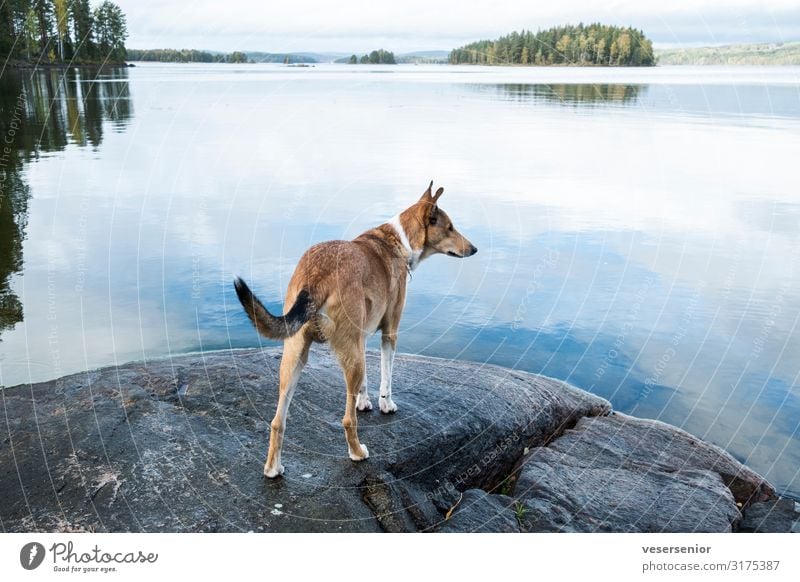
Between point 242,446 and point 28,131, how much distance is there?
975 inches

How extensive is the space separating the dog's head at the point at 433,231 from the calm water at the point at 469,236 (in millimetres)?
3068

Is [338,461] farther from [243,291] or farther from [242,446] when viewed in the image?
[243,291]

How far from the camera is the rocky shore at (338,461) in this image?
544 centimetres

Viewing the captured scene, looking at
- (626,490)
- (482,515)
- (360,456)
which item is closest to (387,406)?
(360,456)

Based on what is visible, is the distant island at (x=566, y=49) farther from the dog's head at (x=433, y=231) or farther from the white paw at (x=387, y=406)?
the white paw at (x=387, y=406)

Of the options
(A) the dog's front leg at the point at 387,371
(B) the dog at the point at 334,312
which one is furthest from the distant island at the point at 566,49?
(A) the dog's front leg at the point at 387,371

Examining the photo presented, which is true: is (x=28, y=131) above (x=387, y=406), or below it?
above

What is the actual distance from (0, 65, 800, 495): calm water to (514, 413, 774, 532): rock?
0.72 m

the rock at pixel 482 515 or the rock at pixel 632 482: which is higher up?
the rock at pixel 482 515

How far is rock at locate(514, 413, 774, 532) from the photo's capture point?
20.7 feet

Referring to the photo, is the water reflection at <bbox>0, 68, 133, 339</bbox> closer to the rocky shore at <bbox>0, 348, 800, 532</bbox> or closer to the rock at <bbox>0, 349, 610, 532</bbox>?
the rock at <bbox>0, 349, 610, 532</bbox>

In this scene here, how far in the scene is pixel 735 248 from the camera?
43.2 ft

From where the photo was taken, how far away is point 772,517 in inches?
278

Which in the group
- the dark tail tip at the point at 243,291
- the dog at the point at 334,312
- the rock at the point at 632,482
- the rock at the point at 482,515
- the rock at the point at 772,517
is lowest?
the rock at the point at 772,517
